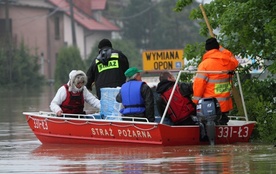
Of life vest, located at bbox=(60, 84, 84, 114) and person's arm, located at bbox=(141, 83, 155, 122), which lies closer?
person's arm, located at bbox=(141, 83, 155, 122)

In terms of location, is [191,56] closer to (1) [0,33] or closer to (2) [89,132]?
(2) [89,132]

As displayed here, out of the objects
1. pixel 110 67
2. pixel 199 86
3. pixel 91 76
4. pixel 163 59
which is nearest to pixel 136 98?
pixel 199 86

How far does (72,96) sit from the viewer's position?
1684 cm

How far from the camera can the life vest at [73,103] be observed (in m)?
16.8

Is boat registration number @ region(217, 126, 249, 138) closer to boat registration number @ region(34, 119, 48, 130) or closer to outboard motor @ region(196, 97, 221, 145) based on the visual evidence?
outboard motor @ region(196, 97, 221, 145)

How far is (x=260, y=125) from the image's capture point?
16.2 meters

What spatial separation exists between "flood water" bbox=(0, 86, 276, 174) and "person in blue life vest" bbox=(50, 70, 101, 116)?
26.8 inches

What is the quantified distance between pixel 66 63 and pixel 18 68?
329cm

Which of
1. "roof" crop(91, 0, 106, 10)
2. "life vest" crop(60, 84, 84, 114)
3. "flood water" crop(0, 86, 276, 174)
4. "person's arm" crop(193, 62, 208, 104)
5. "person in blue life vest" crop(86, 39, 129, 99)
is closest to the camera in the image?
"flood water" crop(0, 86, 276, 174)

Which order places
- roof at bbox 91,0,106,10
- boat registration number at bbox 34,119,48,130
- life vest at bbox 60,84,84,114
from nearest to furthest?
life vest at bbox 60,84,84,114, boat registration number at bbox 34,119,48,130, roof at bbox 91,0,106,10

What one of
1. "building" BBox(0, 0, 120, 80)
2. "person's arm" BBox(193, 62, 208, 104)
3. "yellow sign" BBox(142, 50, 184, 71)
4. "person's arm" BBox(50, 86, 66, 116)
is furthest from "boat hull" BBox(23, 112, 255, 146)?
"building" BBox(0, 0, 120, 80)

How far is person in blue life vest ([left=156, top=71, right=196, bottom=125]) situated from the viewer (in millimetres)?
15727

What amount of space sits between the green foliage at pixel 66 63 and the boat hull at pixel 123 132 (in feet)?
155

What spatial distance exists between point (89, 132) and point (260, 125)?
286 centimetres
